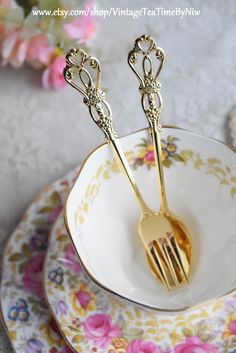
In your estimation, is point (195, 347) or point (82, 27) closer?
point (195, 347)

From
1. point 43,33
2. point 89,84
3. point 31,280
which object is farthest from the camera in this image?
point 43,33

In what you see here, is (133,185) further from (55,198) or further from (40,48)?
(40,48)

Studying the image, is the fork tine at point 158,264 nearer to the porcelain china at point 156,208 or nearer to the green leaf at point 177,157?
the porcelain china at point 156,208

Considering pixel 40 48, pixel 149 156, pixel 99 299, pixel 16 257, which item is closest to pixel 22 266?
pixel 16 257

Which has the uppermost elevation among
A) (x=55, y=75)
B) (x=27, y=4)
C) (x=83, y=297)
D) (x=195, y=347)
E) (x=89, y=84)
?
(x=27, y=4)

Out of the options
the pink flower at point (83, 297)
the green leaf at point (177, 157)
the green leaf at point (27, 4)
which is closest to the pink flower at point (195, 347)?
the pink flower at point (83, 297)

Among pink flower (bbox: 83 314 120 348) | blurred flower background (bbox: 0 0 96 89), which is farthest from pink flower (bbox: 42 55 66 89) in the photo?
pink flower (bbox: 83 314 120 348)
